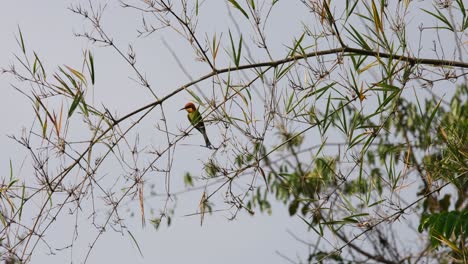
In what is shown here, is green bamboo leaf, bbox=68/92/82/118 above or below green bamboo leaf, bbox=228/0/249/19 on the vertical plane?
below

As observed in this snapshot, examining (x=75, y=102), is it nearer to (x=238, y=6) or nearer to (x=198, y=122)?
(x=198, y=122)

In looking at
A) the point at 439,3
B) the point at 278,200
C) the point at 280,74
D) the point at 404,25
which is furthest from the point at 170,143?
the point at 278,200

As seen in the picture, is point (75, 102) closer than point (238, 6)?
Yes

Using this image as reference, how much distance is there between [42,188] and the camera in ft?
7.98

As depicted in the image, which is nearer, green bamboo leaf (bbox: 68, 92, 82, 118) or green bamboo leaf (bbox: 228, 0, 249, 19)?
green bamboo leaf (bbox: 68, 92, 82, 118)

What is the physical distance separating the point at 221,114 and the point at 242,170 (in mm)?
212

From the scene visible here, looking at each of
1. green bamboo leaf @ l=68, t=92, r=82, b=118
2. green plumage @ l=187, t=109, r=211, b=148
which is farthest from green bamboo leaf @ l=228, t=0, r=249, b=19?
green bamboo leaf @ l=68, t=92, r=82, b=118

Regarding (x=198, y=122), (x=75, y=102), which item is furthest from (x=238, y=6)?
(x=75, y=102)

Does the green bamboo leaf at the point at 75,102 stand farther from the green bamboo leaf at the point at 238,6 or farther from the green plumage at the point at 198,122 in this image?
the green bamboo leaf at the point at 238,6

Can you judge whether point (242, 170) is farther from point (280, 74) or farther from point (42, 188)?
point (42, 188)

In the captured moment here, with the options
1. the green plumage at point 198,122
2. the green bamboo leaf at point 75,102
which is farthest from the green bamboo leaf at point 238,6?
the green bamboo leaf at point 75,102

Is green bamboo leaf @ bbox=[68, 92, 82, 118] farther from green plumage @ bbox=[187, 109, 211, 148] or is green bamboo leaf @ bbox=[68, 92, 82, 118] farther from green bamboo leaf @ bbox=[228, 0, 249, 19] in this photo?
green bamboo leaf @ bbox=[228, 0, 249, 19]

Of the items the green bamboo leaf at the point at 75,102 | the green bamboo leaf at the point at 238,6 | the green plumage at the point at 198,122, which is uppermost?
the green bamboo leaf at the point at 238,6

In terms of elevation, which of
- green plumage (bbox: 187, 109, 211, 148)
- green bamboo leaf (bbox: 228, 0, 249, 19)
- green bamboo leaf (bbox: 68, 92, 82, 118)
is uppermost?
green bamboo leaf (bbox: 228, 0, 249, 19)
